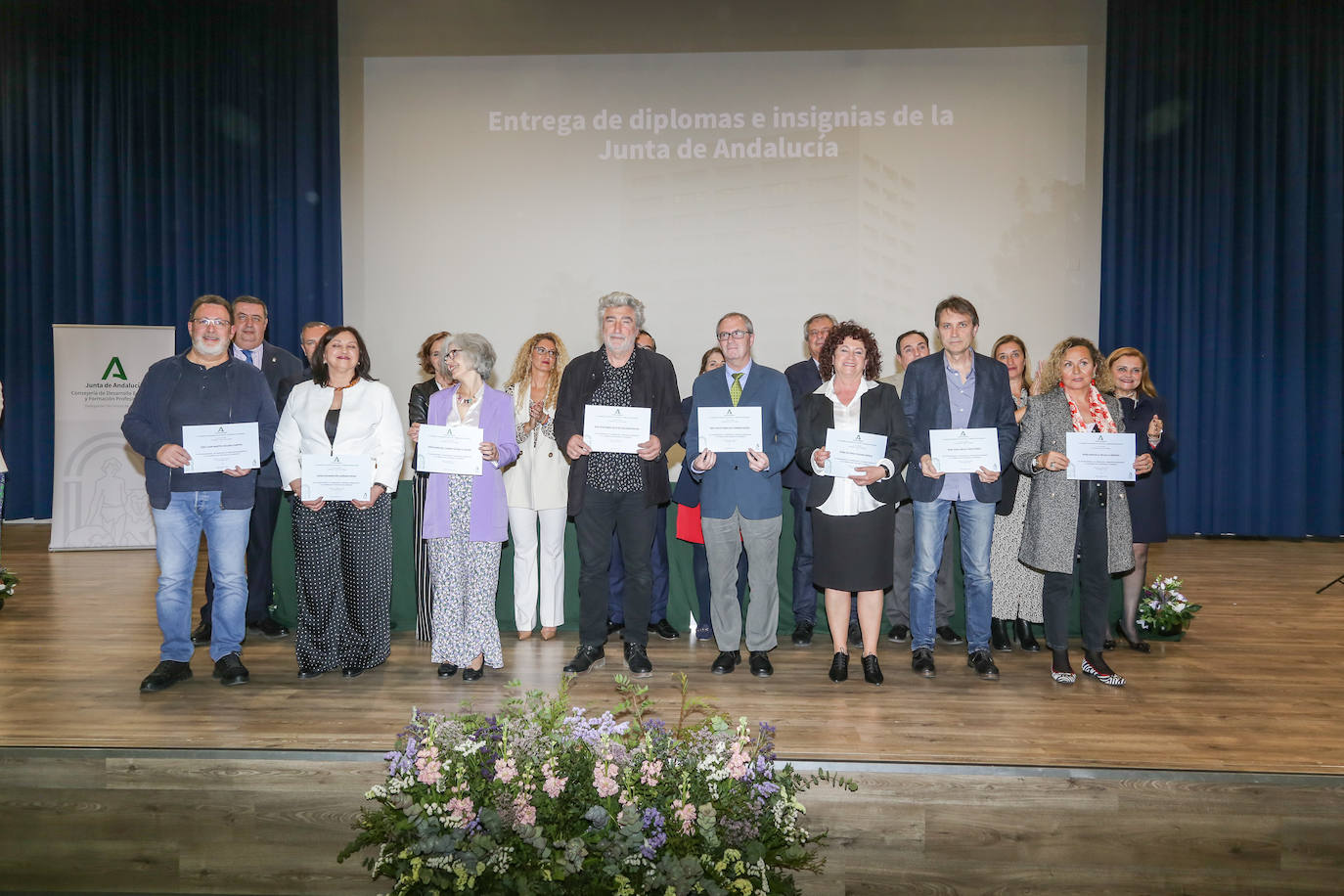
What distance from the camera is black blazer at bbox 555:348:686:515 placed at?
151 inches

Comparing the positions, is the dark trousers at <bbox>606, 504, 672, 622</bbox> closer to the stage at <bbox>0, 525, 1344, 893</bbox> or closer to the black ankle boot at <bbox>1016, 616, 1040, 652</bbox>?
the stage at <bbox>0, 525, 1344, 893</bbox>

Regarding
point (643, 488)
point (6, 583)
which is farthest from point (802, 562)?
point (6, 583)

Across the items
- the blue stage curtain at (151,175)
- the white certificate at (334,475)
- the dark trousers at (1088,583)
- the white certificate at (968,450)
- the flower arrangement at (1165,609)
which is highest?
the blue stage curtain at (151,175)

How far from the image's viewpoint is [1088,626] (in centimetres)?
387

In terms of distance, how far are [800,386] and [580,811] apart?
2822 mm

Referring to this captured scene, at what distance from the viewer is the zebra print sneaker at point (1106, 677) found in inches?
Result: 148

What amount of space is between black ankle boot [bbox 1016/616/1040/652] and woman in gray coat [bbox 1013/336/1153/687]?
0.49 m

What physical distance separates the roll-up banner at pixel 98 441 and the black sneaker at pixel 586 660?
526 centimetres

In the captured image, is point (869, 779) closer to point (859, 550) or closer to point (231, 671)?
point (859, 550)

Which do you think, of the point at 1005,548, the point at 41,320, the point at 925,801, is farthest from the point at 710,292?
the point at 41,320

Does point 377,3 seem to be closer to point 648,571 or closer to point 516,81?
point 516,81

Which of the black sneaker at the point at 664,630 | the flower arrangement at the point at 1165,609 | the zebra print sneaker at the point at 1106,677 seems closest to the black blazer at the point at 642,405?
the black sneaker at the point at 664,630

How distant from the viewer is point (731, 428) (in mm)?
3693

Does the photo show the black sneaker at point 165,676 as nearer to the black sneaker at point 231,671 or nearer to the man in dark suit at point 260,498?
the black sneaker at point 231,671
